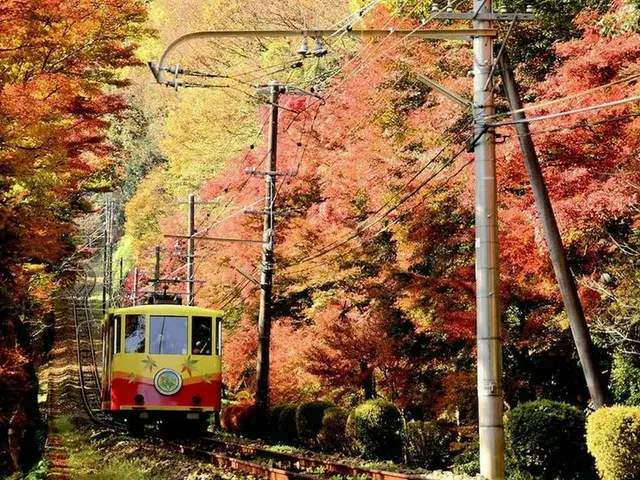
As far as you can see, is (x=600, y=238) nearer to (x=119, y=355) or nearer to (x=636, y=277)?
(x=636, y=277)

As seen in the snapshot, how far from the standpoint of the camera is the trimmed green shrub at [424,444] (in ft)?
54.0

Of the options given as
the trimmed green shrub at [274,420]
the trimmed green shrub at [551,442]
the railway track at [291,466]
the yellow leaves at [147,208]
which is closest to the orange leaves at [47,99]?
the railway track at [291,466]

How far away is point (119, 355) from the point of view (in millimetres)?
20609

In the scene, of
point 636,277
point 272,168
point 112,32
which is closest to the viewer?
point 636,277

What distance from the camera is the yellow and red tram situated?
20.5 m

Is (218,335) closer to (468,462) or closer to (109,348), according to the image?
(109,348)

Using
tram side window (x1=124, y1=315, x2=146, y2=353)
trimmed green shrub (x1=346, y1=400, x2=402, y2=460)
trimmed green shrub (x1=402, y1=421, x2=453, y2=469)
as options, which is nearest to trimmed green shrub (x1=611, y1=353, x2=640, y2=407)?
trimmed green shrub (x1=402, y1=421, x2=453, y2=469)

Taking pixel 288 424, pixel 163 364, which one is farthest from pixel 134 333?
pixel 288 424

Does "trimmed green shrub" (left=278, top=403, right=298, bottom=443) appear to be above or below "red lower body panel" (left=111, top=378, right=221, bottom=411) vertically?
below

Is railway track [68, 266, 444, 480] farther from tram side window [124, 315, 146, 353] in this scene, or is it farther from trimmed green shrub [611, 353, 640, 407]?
trimmed green shrub [611, 353, 640, 407]

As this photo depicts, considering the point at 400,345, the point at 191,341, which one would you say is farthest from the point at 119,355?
the point at 400,345

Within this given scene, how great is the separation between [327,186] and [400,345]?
4.78m

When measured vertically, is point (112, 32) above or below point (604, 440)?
above

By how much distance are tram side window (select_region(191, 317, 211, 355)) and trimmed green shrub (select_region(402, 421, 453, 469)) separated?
579cm
